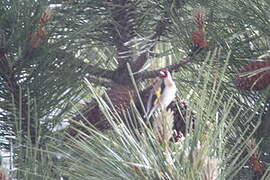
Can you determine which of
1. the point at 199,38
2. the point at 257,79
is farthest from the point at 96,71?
the point at 257,79

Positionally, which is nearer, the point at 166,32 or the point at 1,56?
the point at 1,56

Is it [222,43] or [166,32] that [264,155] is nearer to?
[222,43]

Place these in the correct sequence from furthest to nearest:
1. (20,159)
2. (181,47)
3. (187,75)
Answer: (187,75) → (181,47) → (20,159)

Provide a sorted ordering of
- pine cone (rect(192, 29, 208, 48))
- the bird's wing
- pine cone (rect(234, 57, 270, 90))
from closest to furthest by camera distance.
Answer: pine cone (rect(234, 57, 270, 90)) → pine cone (rect(192, 29, 208, 48)) → the bird's wing

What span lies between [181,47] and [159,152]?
1.65 ft

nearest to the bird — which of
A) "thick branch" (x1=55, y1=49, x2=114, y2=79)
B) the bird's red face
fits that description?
the bird's red face

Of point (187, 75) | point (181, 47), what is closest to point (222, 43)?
point (181, 47)

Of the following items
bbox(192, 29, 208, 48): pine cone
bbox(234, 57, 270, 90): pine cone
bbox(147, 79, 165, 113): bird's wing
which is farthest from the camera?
Answer: bbox(147, 79, 165, 113): bird's wing

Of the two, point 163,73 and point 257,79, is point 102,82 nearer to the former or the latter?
point 163,73

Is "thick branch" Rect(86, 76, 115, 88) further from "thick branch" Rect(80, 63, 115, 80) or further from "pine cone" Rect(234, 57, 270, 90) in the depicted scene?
"pine cone" Rect(234, 57, 270, 90)

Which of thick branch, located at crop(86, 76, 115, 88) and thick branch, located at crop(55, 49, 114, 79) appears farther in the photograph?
thick branch, located at crop(86, 76, 115, 88)

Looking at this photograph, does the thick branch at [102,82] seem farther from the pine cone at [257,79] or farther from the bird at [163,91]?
the pine cone at [257,79]

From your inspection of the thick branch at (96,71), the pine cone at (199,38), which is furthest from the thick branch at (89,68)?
the pine cone at (199,38)

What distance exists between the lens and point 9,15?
3.67ft
